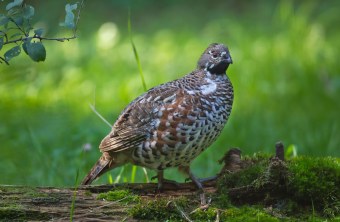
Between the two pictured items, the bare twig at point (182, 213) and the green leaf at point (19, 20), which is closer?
the green leaf at point (19, 20)

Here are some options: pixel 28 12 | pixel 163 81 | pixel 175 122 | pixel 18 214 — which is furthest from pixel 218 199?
pixel 163 81

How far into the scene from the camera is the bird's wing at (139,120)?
480 cm

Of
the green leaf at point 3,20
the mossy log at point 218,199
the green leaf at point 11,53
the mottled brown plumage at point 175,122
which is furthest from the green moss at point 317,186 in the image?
the green leaf at point 3,20

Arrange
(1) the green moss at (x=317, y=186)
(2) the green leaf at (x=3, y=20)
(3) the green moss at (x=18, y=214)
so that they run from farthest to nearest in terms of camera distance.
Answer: (1) the green moss at (x=317, y=186) → (3) the green moss at (x=18, y=214) → (2) the green leaf at (x=3, y=20)

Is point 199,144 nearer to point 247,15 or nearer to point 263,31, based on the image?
point 263,31

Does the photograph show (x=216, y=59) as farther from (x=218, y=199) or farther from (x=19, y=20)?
(x=19, y=20)

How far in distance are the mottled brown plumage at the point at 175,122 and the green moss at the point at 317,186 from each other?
64cm

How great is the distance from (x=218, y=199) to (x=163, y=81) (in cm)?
480

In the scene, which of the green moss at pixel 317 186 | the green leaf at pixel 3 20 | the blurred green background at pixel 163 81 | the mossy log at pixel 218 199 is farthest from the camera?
the blurred green background at pixel 163 81

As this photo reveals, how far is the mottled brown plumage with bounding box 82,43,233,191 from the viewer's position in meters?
4.64

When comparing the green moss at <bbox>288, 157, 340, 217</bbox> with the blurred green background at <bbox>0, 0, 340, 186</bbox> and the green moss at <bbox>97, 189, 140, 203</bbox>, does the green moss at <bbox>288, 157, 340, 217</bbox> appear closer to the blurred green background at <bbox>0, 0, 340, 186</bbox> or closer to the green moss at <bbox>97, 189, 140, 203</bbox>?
the green moss at <bbox>97, 189, 140, 203</bbox>

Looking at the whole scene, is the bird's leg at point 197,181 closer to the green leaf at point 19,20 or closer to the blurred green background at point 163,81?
the blurred green background at point 163,81

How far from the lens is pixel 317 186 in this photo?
4.39 m

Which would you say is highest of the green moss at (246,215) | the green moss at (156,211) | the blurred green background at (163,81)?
the blurred green background at (163,81)
